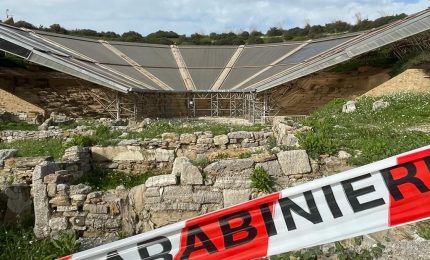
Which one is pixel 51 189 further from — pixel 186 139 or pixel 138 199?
pixel 186 139

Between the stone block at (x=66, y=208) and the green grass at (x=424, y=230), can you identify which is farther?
Result: the stone block at (x=66, y=208)

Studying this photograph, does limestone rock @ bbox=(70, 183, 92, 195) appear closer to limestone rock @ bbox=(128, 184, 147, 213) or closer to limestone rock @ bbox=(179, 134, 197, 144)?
limestone rock @ bbox=(128, 184, 147, 213)

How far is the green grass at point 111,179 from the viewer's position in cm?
946

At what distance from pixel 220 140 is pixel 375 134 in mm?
4666

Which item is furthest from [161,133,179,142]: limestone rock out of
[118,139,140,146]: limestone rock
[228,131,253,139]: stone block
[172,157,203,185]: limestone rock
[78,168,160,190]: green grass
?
[172,157,203,185]: limestone rock

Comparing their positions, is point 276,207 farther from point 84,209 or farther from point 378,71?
point 378,71

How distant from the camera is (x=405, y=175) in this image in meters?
2.77

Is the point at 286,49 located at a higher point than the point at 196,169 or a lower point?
higher

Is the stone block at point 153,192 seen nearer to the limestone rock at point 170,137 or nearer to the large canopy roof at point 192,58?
the limestone rock at point 170,137

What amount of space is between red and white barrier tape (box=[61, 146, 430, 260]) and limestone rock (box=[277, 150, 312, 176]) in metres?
3.55

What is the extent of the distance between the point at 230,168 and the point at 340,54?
15361mm

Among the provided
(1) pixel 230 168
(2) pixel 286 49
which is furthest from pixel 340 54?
(1) pixel 230 168

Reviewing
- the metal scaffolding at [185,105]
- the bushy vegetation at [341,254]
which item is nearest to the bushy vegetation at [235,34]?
the metal scaffolding at [185,105]

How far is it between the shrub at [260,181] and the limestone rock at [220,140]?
6.13 m
